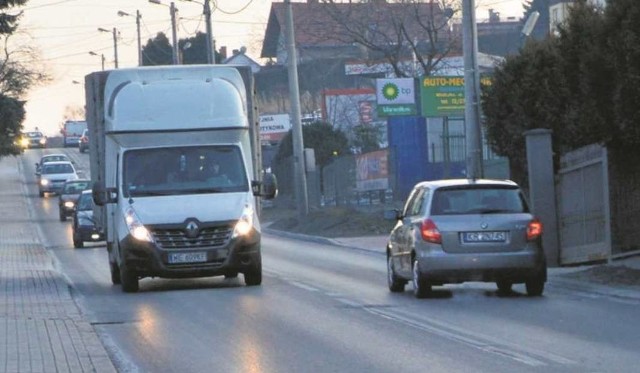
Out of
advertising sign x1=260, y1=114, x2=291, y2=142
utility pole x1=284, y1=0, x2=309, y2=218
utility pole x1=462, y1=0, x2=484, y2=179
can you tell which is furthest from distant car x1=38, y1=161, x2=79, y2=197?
utility pole x1=462, y1=0, x2=484, y2=179

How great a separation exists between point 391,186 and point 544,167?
23.4 meters

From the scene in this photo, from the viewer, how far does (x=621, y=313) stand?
17.3 m

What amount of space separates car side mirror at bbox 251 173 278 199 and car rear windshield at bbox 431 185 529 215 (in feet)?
12.0

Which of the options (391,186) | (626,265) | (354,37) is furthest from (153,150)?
(354,37)

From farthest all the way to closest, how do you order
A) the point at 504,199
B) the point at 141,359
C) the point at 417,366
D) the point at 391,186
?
the point at 391,186
the point at 504,199
the point at 141,359
the point at 417,366

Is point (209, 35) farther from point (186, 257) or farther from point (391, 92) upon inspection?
point (186, 257)

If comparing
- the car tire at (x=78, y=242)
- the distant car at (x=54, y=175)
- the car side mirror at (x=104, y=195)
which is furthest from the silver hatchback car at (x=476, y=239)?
the distant car at (x=54, y=175)

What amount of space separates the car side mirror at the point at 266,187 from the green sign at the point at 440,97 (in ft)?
65.2

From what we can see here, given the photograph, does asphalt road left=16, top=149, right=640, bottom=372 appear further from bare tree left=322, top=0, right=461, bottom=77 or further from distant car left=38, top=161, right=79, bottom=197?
distant car left=38, top=161, right=79, bottom=197

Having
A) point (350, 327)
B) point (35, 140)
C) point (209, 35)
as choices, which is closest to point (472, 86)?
point (350, 327)

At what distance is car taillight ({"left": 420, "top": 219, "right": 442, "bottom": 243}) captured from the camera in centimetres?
1970

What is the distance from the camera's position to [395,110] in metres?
48.4

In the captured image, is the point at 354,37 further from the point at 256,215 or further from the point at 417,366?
the point at 417,366

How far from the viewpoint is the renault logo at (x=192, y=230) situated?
22.2 m
